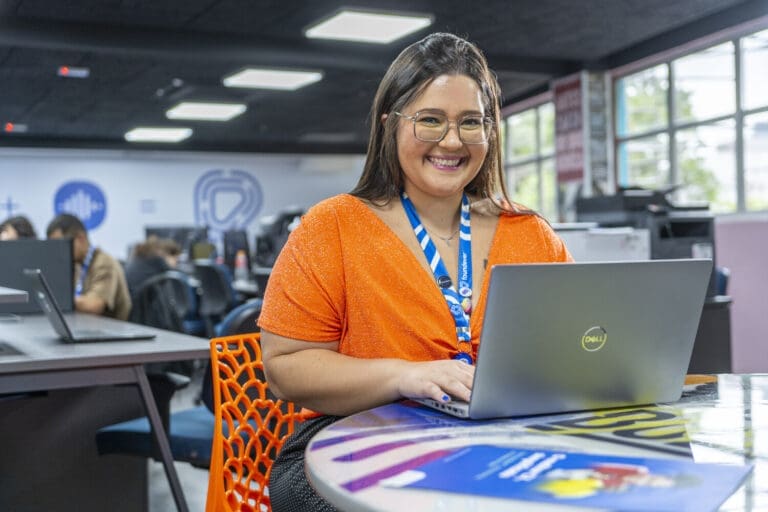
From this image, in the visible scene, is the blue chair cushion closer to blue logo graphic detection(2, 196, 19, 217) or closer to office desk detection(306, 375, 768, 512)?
office desk detection(306, 375, 768, 512)

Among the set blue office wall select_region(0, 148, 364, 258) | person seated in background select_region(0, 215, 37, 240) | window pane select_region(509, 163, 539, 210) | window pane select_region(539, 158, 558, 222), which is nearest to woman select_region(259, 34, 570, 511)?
person seated in background select_region(0, 215, 37, 240)

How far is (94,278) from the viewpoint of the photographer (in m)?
4.29

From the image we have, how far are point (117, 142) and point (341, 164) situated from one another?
3.91 metres

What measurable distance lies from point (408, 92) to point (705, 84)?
6.52 m

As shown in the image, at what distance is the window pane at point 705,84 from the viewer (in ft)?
22.9

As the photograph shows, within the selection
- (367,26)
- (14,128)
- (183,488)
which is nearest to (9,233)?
(183,488)

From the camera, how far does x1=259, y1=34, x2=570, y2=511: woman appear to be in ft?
4.50

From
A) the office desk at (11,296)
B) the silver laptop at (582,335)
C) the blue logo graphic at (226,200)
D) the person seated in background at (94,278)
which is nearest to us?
the silver laptop at (582,335)

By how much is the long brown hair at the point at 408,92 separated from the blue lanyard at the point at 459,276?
2.9 inches

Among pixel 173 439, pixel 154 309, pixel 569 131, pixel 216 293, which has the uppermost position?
pixel 569 131

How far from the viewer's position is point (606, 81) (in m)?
8.61

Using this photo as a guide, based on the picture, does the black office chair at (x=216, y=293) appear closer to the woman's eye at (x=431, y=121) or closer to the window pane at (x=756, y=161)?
the window pane at (x=756, y=161)

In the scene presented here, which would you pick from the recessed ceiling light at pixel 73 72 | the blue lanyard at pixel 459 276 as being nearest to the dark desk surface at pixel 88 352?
the blue lanyard at pixel 459 276

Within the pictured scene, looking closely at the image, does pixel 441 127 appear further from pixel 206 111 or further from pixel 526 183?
pixel 206 111
